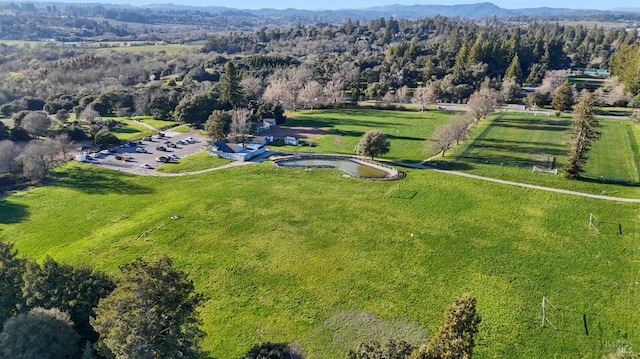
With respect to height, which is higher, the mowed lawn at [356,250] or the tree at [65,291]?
the tree at [65,291]

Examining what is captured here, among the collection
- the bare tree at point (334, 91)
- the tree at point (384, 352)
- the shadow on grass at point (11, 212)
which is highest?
the bare tree at point (334, 91)

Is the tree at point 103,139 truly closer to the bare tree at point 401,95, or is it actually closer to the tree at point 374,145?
the tree at point 374,145

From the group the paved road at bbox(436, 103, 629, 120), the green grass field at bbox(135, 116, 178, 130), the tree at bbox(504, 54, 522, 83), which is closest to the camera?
the green grass field at bbox(135, 116, 178, 130)

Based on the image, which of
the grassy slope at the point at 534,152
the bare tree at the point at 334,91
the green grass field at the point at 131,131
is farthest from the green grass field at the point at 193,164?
the bare tree at the point at 334,91

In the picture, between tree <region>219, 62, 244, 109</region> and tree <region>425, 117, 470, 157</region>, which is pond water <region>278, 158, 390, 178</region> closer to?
tree <region>425, 117, 470, 157</region>

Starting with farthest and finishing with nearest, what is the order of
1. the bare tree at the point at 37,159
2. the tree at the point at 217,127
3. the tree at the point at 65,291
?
the tree at the point at 217,127 → the bare tree at the point at 37,159 → the tree at the point at 65,291

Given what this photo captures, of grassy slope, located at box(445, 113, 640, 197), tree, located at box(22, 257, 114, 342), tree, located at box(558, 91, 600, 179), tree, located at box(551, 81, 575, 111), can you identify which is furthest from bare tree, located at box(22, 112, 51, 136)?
tree, located at box(551, 81, 575, 111)

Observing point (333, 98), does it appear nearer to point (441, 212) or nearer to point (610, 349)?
point (441, 212)

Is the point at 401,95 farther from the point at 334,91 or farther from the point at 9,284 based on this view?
the point at 9,284
